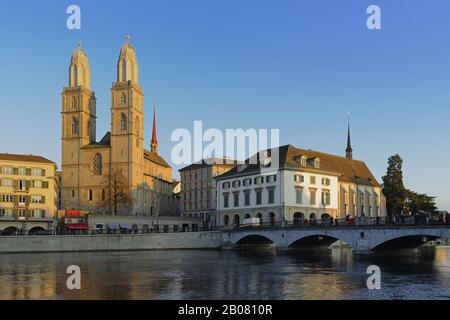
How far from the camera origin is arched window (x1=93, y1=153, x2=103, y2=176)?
122 metres

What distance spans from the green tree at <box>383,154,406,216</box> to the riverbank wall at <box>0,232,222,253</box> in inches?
1320

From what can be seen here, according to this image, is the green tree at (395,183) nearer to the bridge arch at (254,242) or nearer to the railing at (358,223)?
the bridge arch at (254,242)

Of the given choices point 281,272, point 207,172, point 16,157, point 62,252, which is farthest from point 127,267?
point 207,172

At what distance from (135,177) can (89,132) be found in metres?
15.7

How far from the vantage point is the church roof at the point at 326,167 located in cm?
9088

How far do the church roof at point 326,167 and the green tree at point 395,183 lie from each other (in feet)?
24.7

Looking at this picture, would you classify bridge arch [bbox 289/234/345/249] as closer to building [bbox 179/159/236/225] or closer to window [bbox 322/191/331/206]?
window [bbox 322/191/331/206]

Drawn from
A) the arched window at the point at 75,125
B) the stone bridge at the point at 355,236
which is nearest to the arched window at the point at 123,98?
the arched window at the point at 75,125

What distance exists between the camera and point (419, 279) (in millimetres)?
39969

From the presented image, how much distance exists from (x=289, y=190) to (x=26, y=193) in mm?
44234

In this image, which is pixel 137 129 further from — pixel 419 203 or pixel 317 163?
pixel 419 203

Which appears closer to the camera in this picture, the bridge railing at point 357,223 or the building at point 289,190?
the bridge railing at point 357,223

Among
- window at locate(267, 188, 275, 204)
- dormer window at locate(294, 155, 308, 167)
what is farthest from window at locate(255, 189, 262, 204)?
dormer window at locate(294, 155, 308, 167)
